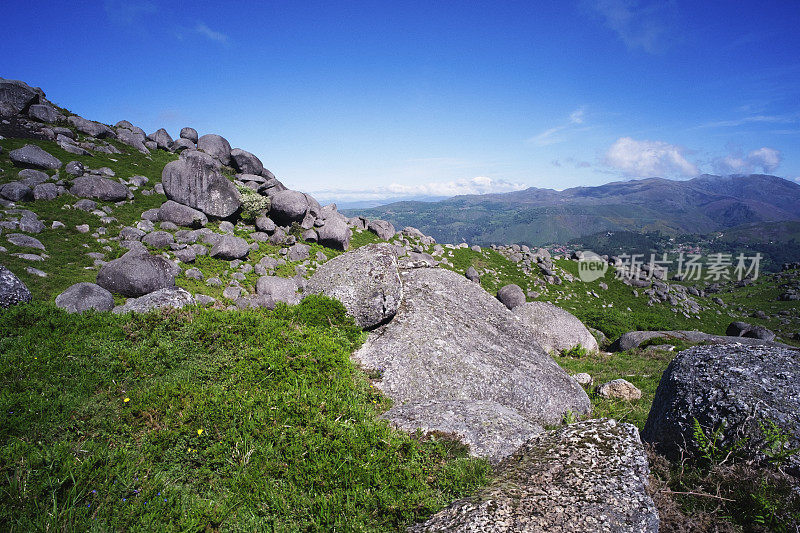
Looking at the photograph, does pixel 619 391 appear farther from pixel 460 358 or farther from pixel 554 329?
pixel 554 329

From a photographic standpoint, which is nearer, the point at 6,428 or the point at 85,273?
the point at 6,428

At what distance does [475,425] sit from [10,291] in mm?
19942

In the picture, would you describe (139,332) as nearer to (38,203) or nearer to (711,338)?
(38,203)

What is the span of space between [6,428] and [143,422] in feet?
6.65

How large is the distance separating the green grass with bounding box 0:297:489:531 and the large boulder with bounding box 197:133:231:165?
1935 inches

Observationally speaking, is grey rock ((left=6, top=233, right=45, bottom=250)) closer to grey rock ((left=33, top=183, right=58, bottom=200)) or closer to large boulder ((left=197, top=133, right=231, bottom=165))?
grey rock ((left=33, top=183, right=58, bottom=200))

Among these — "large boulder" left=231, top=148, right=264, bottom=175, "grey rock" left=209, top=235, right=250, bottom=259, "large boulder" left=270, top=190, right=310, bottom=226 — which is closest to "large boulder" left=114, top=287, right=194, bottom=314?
"grey rock" left=209, top=235, right=250, bottom=259

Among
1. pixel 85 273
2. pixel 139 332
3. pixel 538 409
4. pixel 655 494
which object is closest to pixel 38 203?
pixel 85 273

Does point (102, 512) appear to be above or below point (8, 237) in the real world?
below

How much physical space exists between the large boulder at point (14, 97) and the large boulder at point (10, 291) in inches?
1693

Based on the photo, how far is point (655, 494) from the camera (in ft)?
16.8

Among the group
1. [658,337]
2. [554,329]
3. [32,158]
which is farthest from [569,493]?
[32,158]

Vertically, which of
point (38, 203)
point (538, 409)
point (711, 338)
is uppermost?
point (38, 203)

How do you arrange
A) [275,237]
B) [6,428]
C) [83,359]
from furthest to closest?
1. [275,237]
2. [83,359]
3. [6,428]
